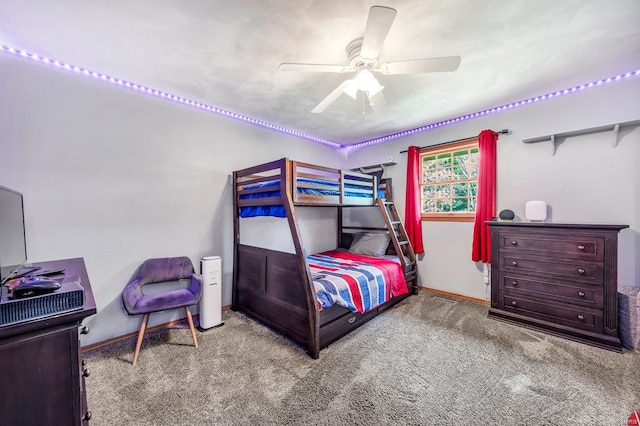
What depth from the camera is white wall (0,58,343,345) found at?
2131 millimetres

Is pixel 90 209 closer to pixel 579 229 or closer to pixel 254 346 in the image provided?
pixel 254 346

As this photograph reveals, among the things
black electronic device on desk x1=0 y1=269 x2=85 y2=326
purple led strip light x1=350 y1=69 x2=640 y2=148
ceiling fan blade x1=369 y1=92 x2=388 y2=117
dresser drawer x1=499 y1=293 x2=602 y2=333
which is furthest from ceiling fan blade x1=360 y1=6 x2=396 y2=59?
dresser drawer x1=499 y1=293 x2=602 y2=333

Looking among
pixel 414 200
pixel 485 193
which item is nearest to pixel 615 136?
pixel 485 193

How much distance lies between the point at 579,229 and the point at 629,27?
162cm

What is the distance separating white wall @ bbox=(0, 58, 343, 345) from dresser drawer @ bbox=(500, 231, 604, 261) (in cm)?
339

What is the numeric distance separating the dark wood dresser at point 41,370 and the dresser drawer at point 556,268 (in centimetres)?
353

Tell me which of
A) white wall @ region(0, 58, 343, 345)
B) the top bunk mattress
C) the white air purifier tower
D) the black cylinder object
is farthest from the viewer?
the black cylinder object

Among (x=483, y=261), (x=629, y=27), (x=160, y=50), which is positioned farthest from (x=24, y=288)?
(x=483, y=261)

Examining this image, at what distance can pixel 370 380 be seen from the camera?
193cm

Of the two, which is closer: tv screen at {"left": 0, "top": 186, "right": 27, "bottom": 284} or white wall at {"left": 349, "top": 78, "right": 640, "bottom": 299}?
tv screen at {"left": 0, "top": 186, "right": 27, "bottom": 284}

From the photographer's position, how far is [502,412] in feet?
5.30

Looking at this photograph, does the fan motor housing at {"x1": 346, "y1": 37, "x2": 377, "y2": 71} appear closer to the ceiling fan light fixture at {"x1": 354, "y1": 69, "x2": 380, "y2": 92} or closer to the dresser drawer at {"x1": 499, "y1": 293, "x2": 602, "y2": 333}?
the ceiling fan light fixture at {"x1": 354, "y1": 69, "x2": 380, "y2": 92}

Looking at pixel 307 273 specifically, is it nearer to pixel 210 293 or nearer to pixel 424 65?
pixel 210 293

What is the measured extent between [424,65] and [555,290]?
8.50 ft
